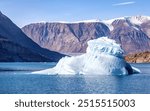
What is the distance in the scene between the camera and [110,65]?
67938 mm

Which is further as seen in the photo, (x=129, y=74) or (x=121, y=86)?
(x=129, y=74)

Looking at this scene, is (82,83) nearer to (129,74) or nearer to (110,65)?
(110,65)

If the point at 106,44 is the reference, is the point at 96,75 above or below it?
below

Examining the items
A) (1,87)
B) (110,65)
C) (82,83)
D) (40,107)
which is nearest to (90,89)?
(82,83)

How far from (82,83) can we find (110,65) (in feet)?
35.6

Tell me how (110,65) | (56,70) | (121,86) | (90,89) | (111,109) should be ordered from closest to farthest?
(111,109), (90,89), (121,86), (110,65), (56,70)

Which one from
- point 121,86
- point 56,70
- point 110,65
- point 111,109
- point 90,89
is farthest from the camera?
point 56,70

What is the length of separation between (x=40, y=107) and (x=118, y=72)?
4051 centimetres

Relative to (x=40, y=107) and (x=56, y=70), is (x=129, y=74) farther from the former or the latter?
(x=40, y=107)

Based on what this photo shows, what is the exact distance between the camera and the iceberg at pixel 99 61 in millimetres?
67750

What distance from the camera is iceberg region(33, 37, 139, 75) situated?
2667 inches

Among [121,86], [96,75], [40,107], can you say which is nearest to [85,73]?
[96,75]

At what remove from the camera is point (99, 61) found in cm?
6744

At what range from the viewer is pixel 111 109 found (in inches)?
1171
